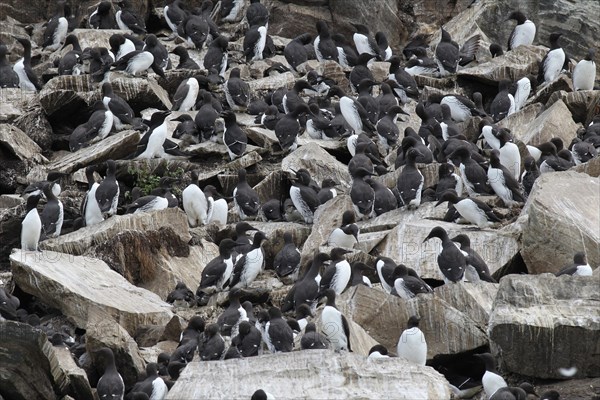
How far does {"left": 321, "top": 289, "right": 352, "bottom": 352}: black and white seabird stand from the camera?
13789mm

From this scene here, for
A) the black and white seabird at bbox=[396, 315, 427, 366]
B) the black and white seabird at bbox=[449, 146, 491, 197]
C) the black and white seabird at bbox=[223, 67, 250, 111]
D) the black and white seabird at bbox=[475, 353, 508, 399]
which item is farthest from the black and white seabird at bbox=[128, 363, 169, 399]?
the black and white seabird at bbox=[223, 67, 250, 111]

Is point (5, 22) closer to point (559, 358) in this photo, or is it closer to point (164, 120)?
point (164, 120)

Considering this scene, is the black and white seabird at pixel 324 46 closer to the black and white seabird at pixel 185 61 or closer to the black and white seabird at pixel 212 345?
the black and white seabird at pixel 185 61

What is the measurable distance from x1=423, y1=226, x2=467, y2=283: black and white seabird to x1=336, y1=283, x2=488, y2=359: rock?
1.00m

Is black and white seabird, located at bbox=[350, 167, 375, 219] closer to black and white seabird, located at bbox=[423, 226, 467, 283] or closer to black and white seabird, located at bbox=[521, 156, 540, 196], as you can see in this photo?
black and white seabird, located at bbox=[521, 156, 540, 196]

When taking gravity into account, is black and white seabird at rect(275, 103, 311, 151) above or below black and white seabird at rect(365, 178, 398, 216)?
below

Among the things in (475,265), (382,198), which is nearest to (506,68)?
(382,198)

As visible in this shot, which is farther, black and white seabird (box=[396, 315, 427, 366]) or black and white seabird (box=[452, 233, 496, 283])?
black and white seabird (box=[452, 233, 496, 283])

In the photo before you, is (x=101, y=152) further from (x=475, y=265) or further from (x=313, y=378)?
(x=313, y=378)

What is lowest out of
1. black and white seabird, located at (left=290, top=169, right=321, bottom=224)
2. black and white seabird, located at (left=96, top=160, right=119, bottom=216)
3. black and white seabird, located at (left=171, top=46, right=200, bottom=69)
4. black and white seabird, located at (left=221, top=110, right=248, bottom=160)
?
black and white seabird, located at (left=171, top=46, right=200, bottom=69)

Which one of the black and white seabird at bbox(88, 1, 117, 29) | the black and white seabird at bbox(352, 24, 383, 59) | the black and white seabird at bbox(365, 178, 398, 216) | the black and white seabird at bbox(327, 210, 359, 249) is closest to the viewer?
the black and white seabird at bbox(327, 210, 359, 249)

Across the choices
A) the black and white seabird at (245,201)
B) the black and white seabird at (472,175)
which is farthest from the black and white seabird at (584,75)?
the black and white seabird at (245,201)

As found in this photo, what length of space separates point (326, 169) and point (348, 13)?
894 cm

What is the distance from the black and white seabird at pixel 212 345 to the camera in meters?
14.0
